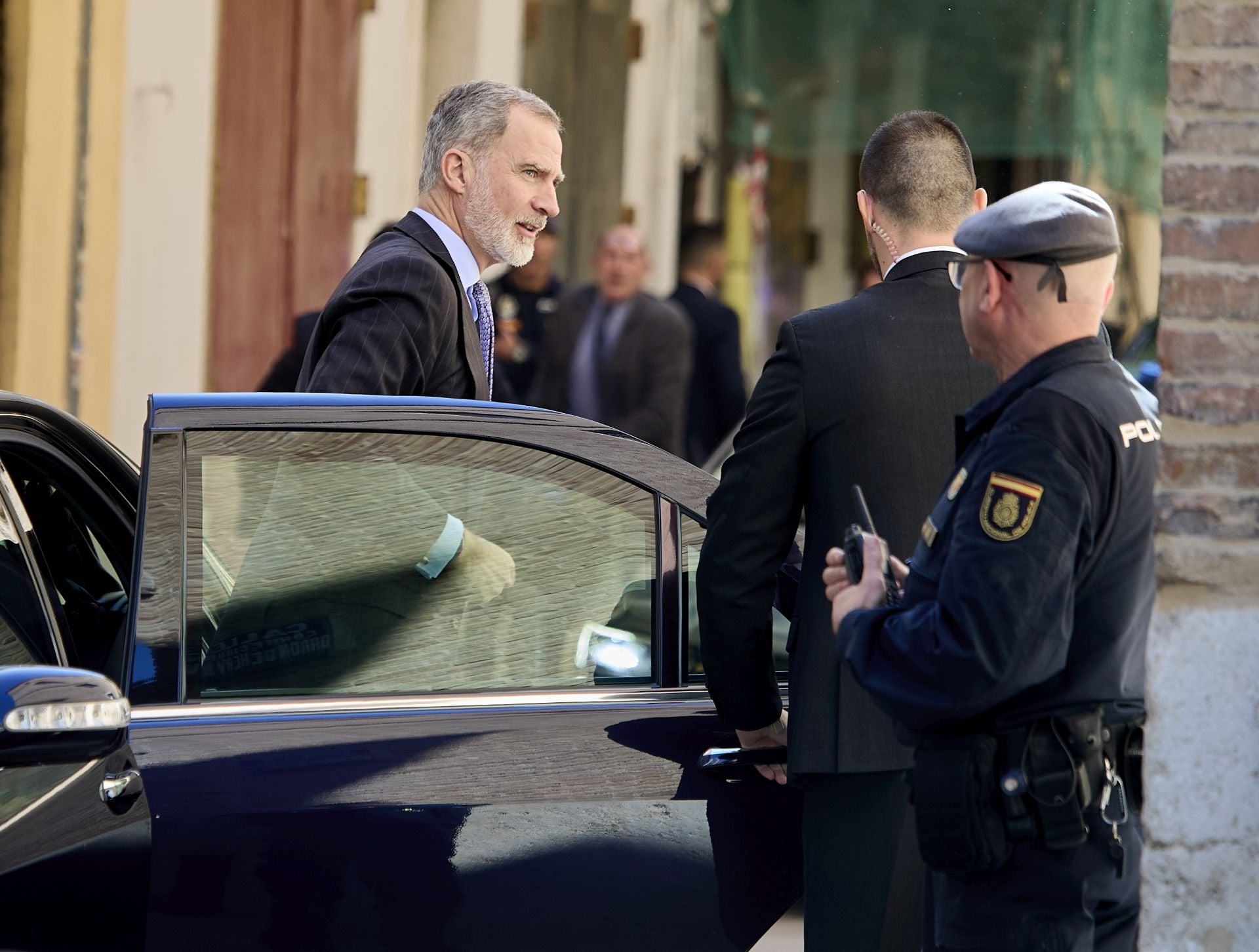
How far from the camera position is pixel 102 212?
7.43 meters

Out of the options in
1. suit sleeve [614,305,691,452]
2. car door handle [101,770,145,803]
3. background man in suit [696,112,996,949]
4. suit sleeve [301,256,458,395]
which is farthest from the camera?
suit sleeve [614,305,691,452]

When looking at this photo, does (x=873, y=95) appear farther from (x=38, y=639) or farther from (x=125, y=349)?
(x=38, y=639)

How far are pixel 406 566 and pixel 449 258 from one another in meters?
0.90

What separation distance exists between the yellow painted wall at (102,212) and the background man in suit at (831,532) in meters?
5.10

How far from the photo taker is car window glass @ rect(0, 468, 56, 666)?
2764 millimetres

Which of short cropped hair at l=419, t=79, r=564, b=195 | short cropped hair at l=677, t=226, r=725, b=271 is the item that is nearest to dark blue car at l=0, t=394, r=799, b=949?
short cropped hair at l=419, t=79, r=564, b=195

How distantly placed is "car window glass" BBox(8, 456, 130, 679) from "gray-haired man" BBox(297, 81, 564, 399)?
51 centimetres

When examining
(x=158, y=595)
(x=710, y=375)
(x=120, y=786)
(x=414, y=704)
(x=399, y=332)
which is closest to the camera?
(x=120, y=786)

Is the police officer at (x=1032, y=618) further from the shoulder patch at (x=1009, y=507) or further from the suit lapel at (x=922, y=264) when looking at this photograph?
the suit lapel at (x=922, y=264)

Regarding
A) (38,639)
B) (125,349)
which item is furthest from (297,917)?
(125,349)

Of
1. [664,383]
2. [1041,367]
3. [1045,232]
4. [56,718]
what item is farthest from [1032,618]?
[664,383]

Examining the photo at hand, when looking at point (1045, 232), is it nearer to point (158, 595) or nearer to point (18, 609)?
point (158, 595)

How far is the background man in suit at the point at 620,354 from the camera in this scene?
795 centimetres

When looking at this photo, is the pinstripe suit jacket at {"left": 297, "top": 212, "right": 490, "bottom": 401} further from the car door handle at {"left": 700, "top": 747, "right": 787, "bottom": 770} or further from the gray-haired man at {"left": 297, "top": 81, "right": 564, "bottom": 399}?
the car door handle at {"left": 700, "top": 747, "right": 787, "bottom": 770}
